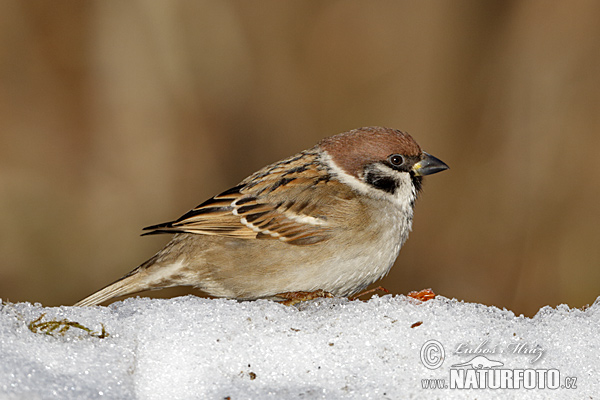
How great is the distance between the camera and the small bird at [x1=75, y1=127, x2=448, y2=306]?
3531mm

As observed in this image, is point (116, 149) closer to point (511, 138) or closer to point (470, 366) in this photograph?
point (511, 138)

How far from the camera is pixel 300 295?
3428mm

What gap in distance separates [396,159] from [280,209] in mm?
655

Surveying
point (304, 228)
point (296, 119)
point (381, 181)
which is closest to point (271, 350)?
point (304, 228)

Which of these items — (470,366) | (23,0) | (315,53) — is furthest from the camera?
(315,53)

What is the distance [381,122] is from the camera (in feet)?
21.5

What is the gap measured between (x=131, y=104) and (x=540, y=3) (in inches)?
145

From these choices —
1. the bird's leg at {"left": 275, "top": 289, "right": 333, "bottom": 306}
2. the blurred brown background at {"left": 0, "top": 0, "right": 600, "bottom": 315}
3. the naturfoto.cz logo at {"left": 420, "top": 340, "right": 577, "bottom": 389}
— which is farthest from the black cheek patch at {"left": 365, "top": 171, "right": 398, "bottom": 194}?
the blurred brown background at {"left": 0, "top": 0, "right": 600, "bottom": 315}

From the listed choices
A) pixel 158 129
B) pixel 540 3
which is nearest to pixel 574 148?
pixel 540 3

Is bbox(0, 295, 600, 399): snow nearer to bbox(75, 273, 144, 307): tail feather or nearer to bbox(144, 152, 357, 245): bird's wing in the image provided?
bbox(75, 273, 144, 307): tail feather

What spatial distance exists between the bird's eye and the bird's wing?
27cm

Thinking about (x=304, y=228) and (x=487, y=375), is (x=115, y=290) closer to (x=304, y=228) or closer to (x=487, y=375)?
(x=304, y=228)

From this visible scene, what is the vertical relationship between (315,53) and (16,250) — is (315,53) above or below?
above

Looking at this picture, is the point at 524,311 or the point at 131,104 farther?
the point at 131,104
